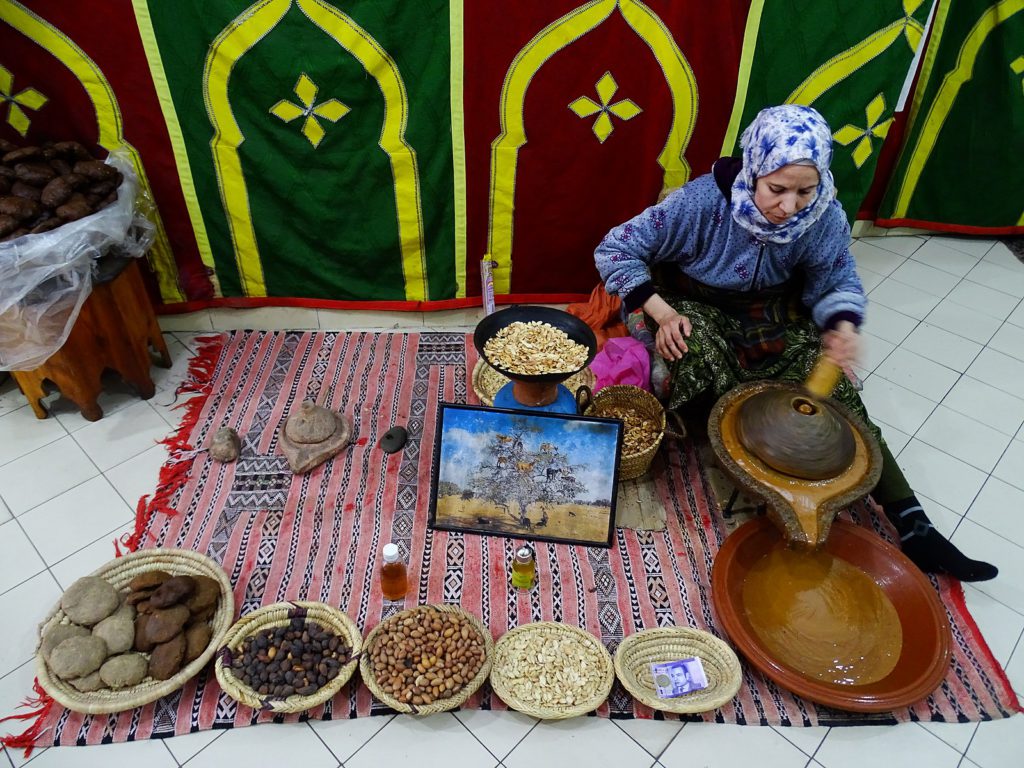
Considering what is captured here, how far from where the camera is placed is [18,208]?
229cm

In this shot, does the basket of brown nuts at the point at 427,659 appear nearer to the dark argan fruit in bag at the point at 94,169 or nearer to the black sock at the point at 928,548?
the black sock at the point at 928,548

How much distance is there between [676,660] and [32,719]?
178cm

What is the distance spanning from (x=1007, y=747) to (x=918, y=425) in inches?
52.1

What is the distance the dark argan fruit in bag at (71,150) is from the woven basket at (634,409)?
2100 mm

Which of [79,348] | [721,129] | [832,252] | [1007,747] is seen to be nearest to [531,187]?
[721,129]

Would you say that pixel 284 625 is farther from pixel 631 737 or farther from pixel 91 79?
pixel 91 79

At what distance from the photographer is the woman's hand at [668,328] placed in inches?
94.8

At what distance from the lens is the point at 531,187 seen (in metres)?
2.94

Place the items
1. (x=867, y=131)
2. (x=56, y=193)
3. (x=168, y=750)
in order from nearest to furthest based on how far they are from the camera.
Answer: (x=168, y=750) < (x=56, y=193) < (x=867, y=131)

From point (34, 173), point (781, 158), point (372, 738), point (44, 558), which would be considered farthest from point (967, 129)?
point (44, 558)

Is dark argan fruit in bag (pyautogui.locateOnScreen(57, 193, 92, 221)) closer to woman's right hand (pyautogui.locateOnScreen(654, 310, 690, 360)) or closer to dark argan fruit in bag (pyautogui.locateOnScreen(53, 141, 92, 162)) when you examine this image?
dark argan fruit in bag (pyautogui.locateOnScreen(53, 141, 92, 162))

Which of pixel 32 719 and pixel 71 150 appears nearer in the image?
pixel 32 719

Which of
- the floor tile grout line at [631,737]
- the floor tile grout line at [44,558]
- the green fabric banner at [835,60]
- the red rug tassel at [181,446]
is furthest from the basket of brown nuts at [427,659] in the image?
the green fabric banner at [835,60]

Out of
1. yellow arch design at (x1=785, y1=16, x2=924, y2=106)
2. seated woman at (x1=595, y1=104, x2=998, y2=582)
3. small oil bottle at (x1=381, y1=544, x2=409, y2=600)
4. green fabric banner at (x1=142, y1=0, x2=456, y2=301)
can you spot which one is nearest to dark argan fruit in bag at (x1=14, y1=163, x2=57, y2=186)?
green fabric banner at (x1=142, y1=0, x2=456, y2=301)
